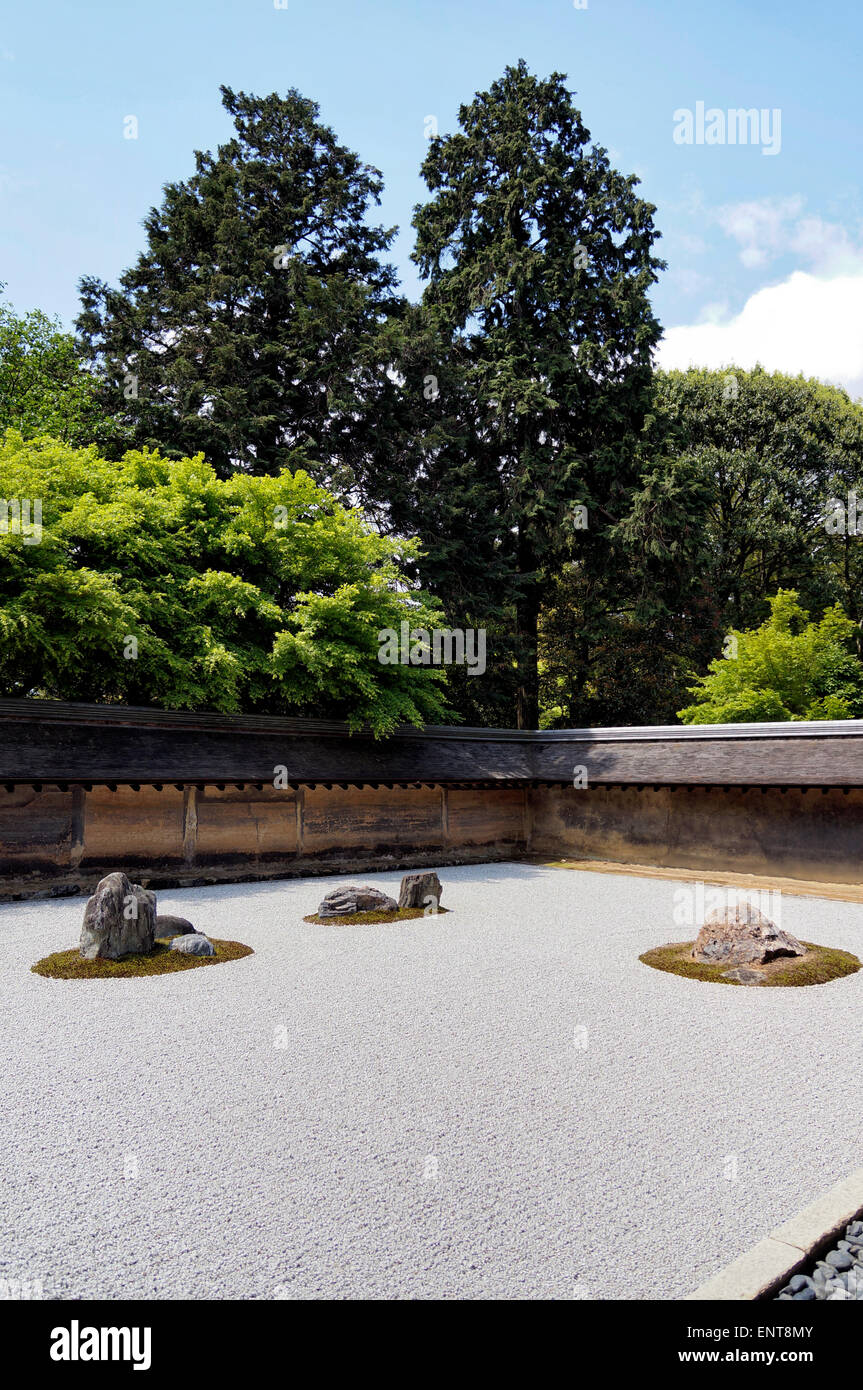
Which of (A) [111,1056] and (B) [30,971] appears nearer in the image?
(A) [111,1056]

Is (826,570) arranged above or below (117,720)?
above

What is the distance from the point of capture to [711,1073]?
6.07m

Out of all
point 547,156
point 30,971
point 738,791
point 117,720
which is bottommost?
point 30,971

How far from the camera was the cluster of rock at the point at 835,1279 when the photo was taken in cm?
340

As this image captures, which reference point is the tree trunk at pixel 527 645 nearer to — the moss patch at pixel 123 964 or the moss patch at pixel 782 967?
the moss patch at pixel 782 967

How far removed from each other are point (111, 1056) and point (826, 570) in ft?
104

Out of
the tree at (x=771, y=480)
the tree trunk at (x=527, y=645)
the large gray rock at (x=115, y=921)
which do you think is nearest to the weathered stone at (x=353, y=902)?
the large gray rock at (x=115, y=921)

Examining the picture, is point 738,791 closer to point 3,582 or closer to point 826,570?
point 3,582

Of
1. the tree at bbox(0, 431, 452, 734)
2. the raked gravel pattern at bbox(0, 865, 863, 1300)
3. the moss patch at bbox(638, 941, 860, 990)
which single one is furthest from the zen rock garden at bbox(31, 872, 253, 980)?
the tree at bbox(0, 431, 452, 734)

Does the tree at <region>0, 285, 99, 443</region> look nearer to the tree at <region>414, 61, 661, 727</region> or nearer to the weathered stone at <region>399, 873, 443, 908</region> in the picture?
the tree at <region>414, 61, 661, 727</region>

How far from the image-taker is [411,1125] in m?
5.09

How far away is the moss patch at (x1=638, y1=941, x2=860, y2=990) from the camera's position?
880cm

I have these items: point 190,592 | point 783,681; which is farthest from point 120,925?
point 783,681

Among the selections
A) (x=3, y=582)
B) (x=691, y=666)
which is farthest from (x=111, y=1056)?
(x=691, y=666)
